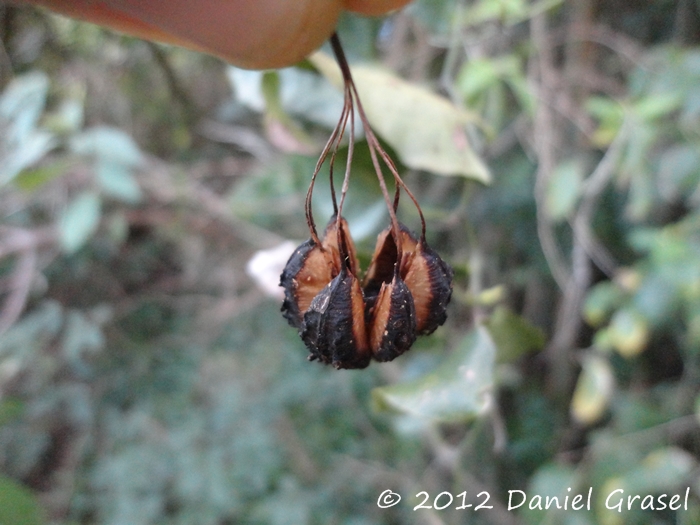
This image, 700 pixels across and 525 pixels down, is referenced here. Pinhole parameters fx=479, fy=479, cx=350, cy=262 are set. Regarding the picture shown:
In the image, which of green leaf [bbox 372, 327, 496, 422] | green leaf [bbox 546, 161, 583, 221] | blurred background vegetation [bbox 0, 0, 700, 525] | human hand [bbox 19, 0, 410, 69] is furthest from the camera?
green leaf [bbox 546, 161, 583, 221]

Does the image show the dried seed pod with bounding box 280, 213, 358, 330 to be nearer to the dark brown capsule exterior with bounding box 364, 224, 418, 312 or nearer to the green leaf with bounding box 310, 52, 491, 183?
the dark brown capsule exterior with bounding box 364, 224, 418, 312

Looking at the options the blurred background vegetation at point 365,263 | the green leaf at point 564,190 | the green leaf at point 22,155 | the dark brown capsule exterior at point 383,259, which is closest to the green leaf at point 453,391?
the blurred background vegetation at point 365,263

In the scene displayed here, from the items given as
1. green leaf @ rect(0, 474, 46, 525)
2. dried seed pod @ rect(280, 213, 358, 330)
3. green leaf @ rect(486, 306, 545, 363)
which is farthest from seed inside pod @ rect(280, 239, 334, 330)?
green leaf @ rect(0, 474, 46, 525)

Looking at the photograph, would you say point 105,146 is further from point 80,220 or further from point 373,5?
point 373,5

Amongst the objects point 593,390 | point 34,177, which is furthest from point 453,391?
point 34,177

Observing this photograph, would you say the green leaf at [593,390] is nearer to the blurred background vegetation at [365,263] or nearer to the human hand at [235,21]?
the blurred background vegetation at [365,263]

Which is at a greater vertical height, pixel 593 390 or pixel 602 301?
pixel 602 301

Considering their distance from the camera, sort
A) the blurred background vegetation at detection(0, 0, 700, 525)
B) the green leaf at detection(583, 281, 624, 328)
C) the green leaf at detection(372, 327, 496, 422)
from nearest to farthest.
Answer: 1. the green leaf at detection(372, 327, 496, 422)
2. the blurred background vegetation at detection(0, 0, 700, 525)
3. the green leaf at detection(583, 281, 624, 328)

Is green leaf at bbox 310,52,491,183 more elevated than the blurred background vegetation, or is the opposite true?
green leaf at bbox 310,52,491,183
